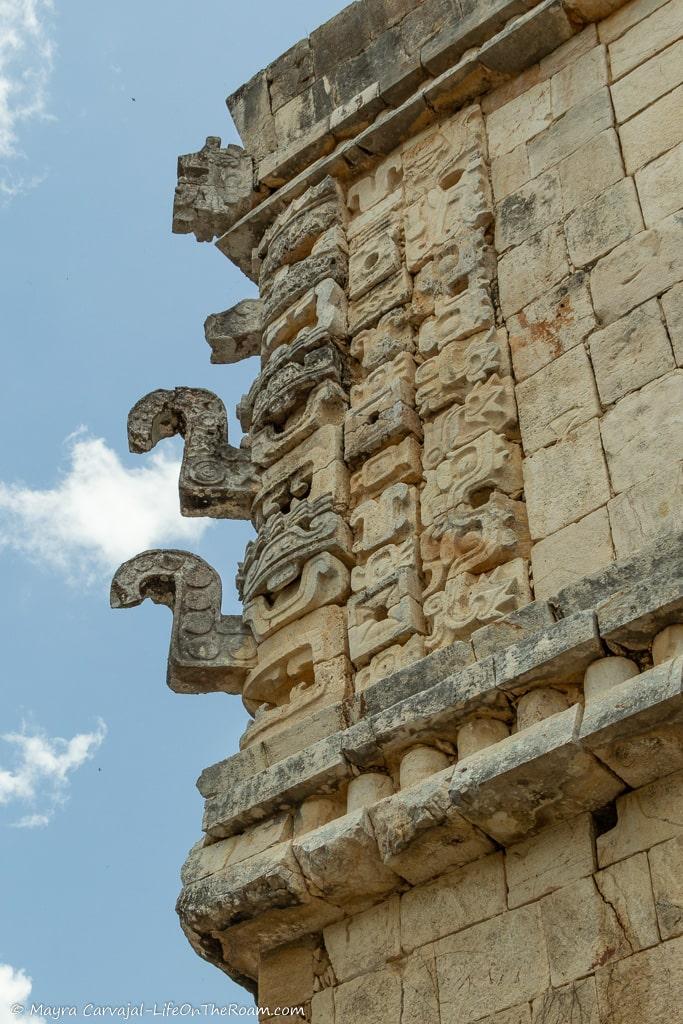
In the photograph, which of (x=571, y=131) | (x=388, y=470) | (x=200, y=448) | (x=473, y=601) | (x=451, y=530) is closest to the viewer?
(x=473, y=601)

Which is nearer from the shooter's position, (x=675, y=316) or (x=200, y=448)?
(x=675, y=316)

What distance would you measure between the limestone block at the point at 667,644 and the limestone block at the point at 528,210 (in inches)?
89.6

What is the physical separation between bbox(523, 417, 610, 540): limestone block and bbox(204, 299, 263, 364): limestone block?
8.15 ft

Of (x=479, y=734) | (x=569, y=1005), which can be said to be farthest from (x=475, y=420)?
(x=569, y=1005)

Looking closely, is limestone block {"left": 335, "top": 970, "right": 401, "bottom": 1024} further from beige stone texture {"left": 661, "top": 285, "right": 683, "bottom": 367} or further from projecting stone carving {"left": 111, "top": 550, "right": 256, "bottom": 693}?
beige stone texture {"left": 661, "top": 285, "right": 683, "bottom": 367}

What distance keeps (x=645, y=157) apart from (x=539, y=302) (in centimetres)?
70

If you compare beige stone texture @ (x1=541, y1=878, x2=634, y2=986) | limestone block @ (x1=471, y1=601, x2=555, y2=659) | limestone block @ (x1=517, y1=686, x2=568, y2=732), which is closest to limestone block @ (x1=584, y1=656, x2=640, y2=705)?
limestone block @ (x1=517, y1=686, x2=568, y2=732)

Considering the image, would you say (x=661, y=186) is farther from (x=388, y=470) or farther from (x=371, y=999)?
(x=371, y=999)

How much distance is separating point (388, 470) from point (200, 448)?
1.34m

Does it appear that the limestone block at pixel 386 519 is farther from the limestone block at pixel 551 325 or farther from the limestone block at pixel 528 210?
the limestone block at pixel 528 210

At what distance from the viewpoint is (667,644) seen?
4234 millimetres

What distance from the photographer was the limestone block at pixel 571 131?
6.11 m

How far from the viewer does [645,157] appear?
5.76 m

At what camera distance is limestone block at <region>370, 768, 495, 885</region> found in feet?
14.5
